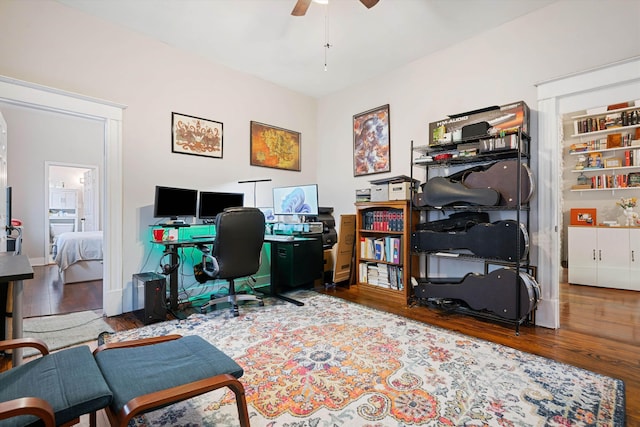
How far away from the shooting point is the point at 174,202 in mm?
3268

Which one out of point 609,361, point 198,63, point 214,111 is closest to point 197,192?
point 214,111

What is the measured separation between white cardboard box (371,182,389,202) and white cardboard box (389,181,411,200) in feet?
0.29

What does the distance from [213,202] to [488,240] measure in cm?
296

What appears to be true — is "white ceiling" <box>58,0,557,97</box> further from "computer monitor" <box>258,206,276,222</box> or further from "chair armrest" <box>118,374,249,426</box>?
"chair armrest" <box>118,374,249,426</box>

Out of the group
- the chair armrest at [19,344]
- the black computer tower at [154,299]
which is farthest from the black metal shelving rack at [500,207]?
the chair armrest at [19,344]

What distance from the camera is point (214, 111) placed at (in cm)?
383

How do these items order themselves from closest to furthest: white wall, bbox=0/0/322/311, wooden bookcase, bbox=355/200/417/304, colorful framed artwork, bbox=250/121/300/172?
1. white wall, bbox=0/0/322/311
2. wooden bookcase, bbox=355/200/417/304
3. colorful framed artwork, bbox=250/121/300/172

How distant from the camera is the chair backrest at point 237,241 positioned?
279 cm

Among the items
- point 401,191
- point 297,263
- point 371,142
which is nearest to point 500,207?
point 401,191

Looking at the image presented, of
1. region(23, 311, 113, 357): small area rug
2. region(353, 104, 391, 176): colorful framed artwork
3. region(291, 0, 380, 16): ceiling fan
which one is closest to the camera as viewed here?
region(291, 0, 380, 16): ceiling fan

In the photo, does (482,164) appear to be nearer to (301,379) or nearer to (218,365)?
(301,379)

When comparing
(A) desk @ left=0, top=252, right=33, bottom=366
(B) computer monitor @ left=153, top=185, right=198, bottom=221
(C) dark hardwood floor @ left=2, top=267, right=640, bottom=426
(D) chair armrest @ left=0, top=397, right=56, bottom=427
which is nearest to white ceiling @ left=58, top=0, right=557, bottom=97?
(B) computer monitor @ left=153, top=185, right=198, bottom=221

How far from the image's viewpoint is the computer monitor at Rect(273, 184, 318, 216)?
383cm

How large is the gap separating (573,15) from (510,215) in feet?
5.86
